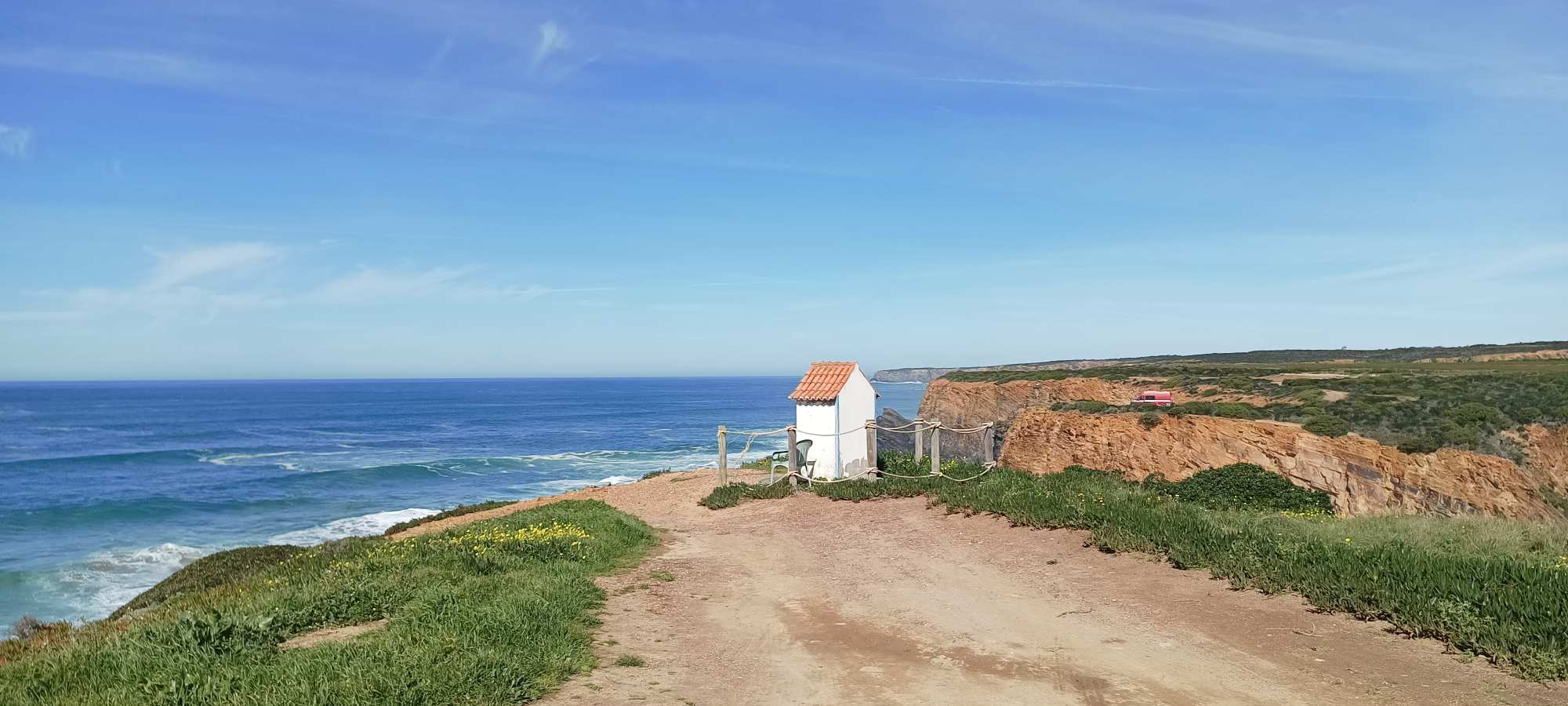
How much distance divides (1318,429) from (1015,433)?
1028 centimetres

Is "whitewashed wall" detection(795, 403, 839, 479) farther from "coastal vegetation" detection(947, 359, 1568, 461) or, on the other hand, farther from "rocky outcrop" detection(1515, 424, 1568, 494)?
"rocky outcrop" detection(1515, 424, 1568, 494)

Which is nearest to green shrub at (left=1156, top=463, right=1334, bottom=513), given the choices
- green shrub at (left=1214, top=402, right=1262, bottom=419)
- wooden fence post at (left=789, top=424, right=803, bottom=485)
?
green shrub at (left=1214, top=402, right=1262, bottom=419)

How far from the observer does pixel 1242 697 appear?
6441 millimetres

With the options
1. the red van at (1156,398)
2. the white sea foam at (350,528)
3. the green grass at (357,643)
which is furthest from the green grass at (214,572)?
the red van at (1156,398)

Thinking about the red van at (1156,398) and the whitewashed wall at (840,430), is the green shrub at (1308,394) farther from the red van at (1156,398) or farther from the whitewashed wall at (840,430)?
the whitewashed wall at (840,430)

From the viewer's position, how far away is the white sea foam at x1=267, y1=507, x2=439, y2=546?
29.0m

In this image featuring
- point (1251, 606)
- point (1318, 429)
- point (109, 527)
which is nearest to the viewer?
point (1251, 606)

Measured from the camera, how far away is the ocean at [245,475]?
2688 cm

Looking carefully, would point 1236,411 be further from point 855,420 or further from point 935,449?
point 855,420

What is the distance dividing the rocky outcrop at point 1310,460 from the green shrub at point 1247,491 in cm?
80

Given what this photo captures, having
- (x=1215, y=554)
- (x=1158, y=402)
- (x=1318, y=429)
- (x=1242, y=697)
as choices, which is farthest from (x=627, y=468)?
(x=1242, y=697)

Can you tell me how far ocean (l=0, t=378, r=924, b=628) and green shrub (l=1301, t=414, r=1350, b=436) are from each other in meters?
25.5

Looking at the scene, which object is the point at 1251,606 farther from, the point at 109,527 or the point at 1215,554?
Result: the point at 109,527

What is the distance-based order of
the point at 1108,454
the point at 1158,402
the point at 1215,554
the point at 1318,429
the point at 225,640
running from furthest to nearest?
the point at 1158,402 < the point at 1108,454 < the point at 1318,429 < the point at 1215,554 < the point at 225,640
